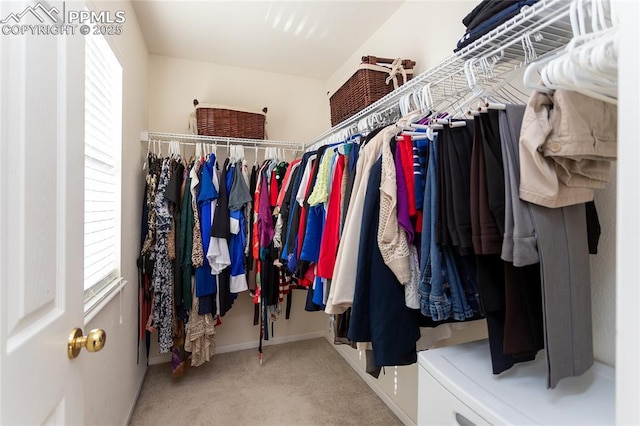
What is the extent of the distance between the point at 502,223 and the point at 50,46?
1091 millimetres

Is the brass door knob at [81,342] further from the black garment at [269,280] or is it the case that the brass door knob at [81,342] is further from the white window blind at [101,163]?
Answer: the black garment at [269,280]

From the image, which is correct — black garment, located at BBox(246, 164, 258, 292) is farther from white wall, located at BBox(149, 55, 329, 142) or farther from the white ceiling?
the white ceiling

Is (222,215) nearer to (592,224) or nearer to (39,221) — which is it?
(39,221)

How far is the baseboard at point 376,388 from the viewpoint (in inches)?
66.5

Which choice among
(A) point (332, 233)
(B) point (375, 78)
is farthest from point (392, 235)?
(B) point (375, 78)

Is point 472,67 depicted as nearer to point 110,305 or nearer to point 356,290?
point 356,290

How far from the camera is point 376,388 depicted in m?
1.97

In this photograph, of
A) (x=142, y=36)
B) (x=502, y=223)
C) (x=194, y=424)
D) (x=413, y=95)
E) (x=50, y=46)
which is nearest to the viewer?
(x=50, y=46)

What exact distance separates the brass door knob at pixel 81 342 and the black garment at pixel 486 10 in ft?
4.70

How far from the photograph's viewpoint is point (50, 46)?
567 millimetres

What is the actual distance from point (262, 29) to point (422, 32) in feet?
3.73

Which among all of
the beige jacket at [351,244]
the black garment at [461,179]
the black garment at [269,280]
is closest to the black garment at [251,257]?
the black garment at [269,280]

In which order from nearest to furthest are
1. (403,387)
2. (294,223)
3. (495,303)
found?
(495,303) < (294,223) < (403,387)

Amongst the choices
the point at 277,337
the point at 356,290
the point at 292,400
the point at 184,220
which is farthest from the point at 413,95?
the point at 277,337
